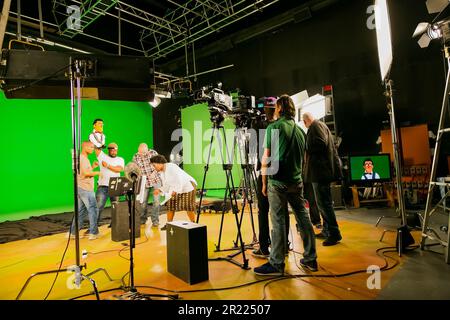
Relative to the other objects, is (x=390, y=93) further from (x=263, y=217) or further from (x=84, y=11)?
(x=84, y=11)

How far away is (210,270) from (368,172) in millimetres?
4210

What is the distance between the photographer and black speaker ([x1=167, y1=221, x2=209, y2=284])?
235 centimetres

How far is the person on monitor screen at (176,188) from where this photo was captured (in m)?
3.86

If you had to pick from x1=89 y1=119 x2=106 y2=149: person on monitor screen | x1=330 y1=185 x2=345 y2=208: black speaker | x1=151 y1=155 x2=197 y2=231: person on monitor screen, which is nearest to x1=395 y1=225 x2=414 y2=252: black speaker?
x1=151 y1=155 x2=197 y2=231: person on monitor screen

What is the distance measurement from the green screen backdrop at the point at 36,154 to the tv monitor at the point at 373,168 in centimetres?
746

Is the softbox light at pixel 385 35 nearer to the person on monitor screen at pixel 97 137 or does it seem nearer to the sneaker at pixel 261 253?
the sneaker at pixel 261 253

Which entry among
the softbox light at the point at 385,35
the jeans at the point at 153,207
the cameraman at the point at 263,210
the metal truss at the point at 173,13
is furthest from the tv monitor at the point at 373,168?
the metal truss at the point at 173,13

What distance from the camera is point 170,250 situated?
2.64 m

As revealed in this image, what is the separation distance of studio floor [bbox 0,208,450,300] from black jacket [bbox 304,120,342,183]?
2.78 ft

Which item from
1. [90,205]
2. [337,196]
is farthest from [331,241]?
[90,205]

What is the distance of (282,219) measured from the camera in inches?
94.3

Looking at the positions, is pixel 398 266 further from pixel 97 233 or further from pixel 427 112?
pixel 427 112
